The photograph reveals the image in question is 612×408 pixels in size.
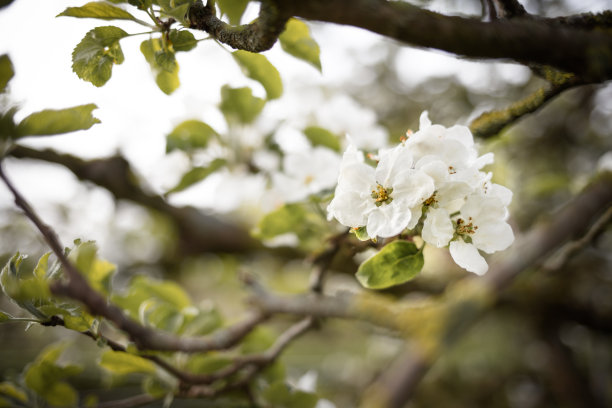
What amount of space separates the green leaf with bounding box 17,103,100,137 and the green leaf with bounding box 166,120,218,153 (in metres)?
0.45

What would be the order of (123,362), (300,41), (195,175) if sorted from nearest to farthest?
(300,41) < (123,362) < (195,175)

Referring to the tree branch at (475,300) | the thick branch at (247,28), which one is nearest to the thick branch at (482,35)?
the thick branch at (247,28)

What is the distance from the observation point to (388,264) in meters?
0.68

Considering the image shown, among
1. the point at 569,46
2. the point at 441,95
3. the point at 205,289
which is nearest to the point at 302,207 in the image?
the point at 569,46

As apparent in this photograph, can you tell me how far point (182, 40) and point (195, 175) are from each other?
18.9 inches

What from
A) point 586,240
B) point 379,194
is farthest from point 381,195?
point 586,240

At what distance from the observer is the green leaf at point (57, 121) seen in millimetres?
604

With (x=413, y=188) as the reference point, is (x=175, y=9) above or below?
above

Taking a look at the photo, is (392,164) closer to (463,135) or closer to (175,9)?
(463,135)

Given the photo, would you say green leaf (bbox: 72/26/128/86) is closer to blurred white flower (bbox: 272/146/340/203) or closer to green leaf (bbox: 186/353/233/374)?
blurred white flower (bbox: 272/146/340/203)

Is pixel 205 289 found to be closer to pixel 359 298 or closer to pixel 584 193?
pixel 359 298

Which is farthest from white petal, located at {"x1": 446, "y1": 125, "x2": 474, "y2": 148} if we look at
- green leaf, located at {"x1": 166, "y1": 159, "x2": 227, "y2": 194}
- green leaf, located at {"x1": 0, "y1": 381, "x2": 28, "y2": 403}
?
green leaf, located at {"x1": 0, "y1": 381, "x2": 28, "y2": 403}

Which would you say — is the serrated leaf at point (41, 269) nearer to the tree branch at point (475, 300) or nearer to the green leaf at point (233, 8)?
the green leaf at point (233, 8)

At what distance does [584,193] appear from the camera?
1.15 metres
